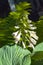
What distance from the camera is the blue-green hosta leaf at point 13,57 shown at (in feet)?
3.88

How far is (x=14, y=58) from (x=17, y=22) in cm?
48

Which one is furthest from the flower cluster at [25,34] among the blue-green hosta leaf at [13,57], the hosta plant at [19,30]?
the blue-green hosta leaf at [13,57]

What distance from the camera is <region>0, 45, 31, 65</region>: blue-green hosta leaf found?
1184 millimetres

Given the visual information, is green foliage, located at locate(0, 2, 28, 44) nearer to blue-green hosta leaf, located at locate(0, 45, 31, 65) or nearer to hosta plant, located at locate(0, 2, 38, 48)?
hosta plant, located at locate(0, 2, 38, 48)

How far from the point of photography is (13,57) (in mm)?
1196

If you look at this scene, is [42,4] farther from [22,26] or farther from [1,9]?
[22,26]

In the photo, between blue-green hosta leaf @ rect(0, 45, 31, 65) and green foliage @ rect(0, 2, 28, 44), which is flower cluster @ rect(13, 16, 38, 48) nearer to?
green foliage @ rect(0, 2, 28, 44)

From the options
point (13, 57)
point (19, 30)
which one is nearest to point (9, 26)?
point (19, 30)

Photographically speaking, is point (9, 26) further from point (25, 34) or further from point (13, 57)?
point (13, 57)

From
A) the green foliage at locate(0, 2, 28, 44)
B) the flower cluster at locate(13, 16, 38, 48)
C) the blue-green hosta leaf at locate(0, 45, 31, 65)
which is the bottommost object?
the flower cluster at locate(13, 16, 38, 48)

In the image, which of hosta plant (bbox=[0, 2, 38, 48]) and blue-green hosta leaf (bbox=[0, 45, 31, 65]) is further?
hosta plant (bbox=[0, 2, 38, 48])

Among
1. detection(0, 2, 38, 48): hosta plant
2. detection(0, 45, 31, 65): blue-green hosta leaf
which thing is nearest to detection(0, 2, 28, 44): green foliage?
detection(0, 2, 38, 48): hosta plant

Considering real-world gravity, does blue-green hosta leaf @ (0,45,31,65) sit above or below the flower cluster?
above

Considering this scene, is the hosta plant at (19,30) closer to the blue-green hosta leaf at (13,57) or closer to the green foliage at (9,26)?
the green foliage at (9,26)
